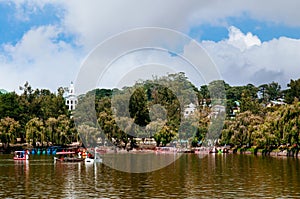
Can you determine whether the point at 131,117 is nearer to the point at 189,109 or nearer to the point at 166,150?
the point at 166,150

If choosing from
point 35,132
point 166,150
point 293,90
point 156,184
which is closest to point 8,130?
point 35,132

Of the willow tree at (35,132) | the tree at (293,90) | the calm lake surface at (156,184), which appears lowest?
the calm lake surface at (156,184)

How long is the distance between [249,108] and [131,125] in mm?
18299

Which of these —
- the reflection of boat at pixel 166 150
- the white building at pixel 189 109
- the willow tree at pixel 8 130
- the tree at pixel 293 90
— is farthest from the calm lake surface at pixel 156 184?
the tree at pixel 293 90

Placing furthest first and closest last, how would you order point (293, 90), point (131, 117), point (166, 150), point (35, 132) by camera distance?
1. point (293, 90)
2. point (131, 117)
3. point (35, 132)
4. point (166, 150)

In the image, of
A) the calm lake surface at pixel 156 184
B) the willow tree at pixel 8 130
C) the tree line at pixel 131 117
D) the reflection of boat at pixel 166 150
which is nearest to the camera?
the calm lake surface at pixel 156 184

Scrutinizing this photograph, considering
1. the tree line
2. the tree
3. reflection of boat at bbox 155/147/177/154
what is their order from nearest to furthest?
1. reflection of boat at bbox 155/147/177/154
2. the tree line
3. the tree

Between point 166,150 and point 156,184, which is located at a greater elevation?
point 166,150

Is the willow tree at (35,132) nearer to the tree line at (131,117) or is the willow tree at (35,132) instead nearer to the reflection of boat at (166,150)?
the tree line at (131,117)

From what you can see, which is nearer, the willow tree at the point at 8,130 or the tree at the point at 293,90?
the willow tree at the point at 8,130

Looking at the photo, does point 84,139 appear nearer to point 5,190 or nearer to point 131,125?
point 131,125

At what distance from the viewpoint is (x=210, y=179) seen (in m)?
27.2

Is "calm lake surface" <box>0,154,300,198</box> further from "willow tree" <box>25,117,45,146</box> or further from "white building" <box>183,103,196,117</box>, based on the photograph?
"white building" <box>183,103,196,117</box>

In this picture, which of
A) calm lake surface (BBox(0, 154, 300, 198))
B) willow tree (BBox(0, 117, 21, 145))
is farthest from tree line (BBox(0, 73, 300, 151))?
calm lake surface (BBox(0, 154, 300, 198))
